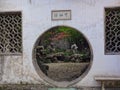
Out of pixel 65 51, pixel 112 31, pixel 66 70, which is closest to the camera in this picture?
pixel 112 31

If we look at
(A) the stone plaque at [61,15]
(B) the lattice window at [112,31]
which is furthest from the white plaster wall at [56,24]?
(B) the lattice window at [112,31]

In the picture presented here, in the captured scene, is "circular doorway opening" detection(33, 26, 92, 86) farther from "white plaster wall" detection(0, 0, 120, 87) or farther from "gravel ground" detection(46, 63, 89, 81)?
"white plaster wall" detection(0, 0, 120, 87)

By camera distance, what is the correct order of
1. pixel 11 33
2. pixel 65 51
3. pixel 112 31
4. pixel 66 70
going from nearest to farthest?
1. pixel 112 31
2. pixel 11 33
3. pixel 66 70
4. pixel 65 51

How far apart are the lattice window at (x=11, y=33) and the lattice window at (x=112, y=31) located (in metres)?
2.35

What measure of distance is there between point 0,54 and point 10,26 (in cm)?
82

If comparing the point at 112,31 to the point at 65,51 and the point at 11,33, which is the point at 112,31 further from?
the point at 65,51

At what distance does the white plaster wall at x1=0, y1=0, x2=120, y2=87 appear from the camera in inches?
312

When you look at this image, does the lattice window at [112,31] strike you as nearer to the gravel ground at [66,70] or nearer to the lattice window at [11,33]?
the lattice window at [11,33]

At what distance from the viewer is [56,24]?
812cm

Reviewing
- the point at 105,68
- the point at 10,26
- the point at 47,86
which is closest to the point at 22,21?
the point at 10,26

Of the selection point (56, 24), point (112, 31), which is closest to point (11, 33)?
point (56, 24)

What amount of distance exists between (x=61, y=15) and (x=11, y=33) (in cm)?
153

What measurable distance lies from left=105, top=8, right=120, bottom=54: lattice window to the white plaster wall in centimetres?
21

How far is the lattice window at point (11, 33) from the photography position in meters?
8.53
